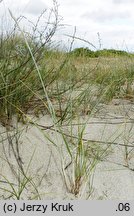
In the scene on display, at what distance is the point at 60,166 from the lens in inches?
61.4

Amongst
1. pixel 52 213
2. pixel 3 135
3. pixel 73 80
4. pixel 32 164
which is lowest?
pixel 52 213

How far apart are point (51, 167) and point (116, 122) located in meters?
0.60

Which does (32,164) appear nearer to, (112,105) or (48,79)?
(48,79)

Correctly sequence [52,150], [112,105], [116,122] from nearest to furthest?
[52,150] < [116,122] < [112,105]

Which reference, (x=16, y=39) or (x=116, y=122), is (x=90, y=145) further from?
(x=16, y=39)

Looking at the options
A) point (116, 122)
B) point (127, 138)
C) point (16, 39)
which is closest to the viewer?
point (127, 138)

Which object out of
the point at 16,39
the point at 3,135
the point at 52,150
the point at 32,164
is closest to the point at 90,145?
the point at 52,150

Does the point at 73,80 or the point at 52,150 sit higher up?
the point at 73,80

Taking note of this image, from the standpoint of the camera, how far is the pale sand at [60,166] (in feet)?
4.68

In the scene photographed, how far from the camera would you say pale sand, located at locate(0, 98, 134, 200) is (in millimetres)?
1428

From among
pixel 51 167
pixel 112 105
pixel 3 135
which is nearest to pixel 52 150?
pixel 51 167

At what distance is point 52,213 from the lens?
130 cm

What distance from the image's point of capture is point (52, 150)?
1658 mm

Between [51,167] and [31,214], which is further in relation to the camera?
[51,167]
